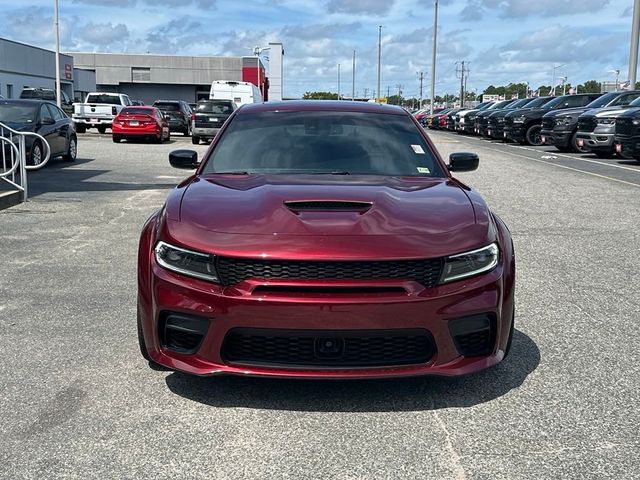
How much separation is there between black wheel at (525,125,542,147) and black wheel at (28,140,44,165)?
765 inches

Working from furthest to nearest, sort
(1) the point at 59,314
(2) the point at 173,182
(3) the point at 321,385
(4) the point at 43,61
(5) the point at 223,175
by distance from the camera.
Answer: (4) the point at 43,61 → (2) the point at 173,182 → (1) the point at 59,314 → (5) the point at 223,175 → (3) the point at 321,385

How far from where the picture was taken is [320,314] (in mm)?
3314

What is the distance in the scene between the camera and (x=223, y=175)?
15.2 feet

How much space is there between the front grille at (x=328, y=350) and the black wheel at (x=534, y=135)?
87.2 feet

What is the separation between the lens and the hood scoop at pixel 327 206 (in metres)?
3.74

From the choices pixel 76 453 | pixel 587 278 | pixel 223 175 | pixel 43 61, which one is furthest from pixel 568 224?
pixel 43 61

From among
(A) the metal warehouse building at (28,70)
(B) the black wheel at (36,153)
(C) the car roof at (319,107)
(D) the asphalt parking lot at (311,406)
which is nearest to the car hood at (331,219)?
(D) the asphalt parking lot at (311,406)

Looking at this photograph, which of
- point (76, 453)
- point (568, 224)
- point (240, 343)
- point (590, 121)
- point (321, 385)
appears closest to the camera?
point (76, 453)

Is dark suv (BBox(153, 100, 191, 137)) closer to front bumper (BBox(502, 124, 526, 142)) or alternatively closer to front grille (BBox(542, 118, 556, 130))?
front bumper (BBox(502, 124, 526, 142))

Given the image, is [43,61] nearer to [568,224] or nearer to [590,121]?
[590,121]

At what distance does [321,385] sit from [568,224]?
6.45 m

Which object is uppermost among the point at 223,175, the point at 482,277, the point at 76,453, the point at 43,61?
the point at 43,61

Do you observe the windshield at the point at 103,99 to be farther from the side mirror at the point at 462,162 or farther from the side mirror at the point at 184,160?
the side mirror at the point at 462,162

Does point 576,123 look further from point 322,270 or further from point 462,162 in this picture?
point 322,270
